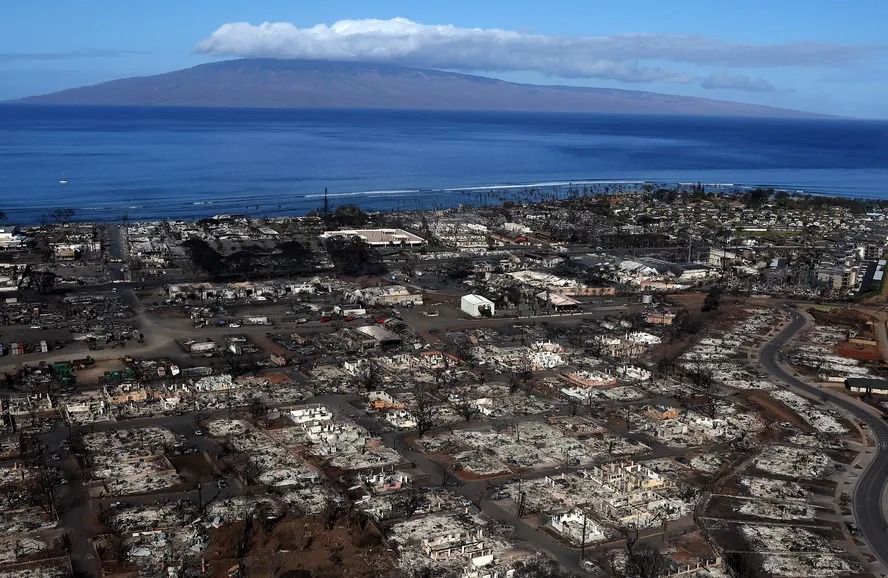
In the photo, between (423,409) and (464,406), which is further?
(464,406)

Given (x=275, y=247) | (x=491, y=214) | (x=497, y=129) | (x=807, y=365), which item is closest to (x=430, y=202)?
(x=491, y=214)

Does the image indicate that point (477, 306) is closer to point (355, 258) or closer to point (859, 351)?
point (355, 258)

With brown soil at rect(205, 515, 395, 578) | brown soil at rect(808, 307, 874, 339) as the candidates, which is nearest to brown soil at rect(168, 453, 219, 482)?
brown soil at rect(205, 515, 395, 578)

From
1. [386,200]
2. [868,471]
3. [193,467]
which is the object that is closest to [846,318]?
[868,471]

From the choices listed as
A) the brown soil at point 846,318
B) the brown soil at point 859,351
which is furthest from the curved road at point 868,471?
the brown soil at point 846,318

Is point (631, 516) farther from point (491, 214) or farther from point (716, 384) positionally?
point (491, 214)

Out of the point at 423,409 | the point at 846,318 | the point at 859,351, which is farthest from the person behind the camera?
the point at 846,318

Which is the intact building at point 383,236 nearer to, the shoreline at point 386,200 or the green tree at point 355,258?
the green tree at point 355,258
